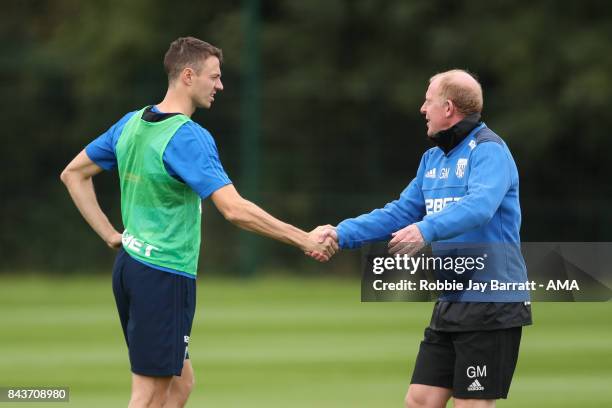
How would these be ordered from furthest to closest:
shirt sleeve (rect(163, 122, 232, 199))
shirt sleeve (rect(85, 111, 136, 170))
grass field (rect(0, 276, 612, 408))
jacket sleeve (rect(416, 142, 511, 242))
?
grass field (rect(0, 276, 612, 408)) < shirt sleeve (rect(85, 111, 136, 170)) < shirt sleeve (rect(163, 122, 232, 199)) < jacket sleeve (rect(416, 142, 511, 242))

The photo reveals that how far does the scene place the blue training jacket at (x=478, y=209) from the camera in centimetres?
612

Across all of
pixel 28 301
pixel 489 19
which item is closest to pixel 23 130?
pixel 28 301

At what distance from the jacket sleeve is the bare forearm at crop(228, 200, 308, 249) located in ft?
2.97

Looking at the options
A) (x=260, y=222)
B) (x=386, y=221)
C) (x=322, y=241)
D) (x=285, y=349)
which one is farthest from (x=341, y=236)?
(x=285, y=349)

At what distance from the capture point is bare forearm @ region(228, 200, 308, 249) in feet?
21.8

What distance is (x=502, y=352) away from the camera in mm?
6297

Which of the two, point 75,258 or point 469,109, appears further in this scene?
point 75,258

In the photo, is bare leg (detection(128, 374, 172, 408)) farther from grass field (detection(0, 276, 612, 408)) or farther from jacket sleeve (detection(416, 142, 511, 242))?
grass field (detection(0, 276, 612, 408))

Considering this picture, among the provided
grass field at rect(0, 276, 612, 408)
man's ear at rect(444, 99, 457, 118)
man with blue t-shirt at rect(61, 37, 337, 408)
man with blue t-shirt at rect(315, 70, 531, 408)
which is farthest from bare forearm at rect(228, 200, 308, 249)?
grass field at rect(0, 276, 612, 408)

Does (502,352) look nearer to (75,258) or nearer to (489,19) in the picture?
(75,258)

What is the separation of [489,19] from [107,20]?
8.28 metres

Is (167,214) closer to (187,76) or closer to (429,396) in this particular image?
(187,76)

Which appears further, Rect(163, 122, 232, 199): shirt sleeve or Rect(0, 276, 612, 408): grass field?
Rect(0, 276, 612, 408): grass field

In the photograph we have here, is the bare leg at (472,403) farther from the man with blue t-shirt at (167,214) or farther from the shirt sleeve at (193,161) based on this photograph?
the shirt sleeve at (193,161)
